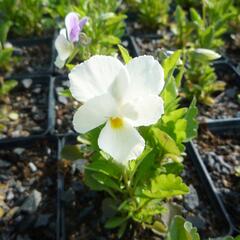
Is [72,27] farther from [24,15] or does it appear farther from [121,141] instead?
[24,15]

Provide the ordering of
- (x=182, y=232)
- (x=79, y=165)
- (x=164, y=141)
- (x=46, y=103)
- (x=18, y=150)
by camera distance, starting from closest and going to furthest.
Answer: (x=182, y=232) → (x=164, y=141) → (x=79, y=165) → (x=18, y=150) → (x=46, y=103)

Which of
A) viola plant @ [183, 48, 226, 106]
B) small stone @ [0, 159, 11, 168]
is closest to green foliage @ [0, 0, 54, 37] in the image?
Answer: viola plant @ [183, 48, 226, 106]

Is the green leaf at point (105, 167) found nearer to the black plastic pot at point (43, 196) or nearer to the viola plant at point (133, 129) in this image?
the viola plant at point (133, 129)

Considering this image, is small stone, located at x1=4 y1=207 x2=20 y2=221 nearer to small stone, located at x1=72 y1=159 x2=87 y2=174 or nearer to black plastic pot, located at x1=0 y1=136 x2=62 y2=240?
black plastic pot, located at x1=0 y1=136 x2=62 y2=240

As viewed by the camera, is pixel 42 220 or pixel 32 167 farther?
pixel 32 167

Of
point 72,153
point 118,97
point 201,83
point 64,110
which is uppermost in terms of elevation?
point 118,97

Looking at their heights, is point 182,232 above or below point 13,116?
above

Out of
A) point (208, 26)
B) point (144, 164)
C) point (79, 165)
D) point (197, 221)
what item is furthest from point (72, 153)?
point (208, 26)
